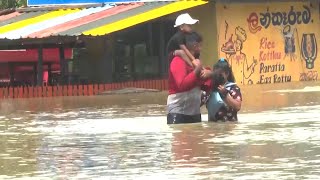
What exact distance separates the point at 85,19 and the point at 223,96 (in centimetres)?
1463

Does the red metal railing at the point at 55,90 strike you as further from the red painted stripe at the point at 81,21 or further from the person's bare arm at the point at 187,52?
the person's bare arm at the point at 187,52

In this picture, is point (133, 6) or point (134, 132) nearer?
point (134, 132)

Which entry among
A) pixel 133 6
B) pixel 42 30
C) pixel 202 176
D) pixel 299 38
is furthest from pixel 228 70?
pixel 299 38

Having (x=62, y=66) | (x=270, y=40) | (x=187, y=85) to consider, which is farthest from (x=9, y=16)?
(x=187, y=85)

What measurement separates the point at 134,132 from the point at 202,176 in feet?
14.4

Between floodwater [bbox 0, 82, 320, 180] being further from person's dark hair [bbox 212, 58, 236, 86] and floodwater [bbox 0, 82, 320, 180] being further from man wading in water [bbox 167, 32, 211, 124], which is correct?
person's dark hair [bbox 212, 58, 236, 86]

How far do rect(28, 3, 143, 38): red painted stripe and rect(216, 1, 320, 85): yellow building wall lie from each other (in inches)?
125

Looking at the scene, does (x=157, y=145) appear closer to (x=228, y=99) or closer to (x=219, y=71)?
(x=228, y=99)

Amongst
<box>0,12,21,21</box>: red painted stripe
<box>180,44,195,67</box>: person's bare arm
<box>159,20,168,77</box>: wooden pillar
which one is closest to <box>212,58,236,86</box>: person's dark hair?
<box>180,44,195,67</box>: person's bare arm

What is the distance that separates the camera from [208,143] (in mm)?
10531

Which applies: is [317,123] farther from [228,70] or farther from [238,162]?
[238,162]

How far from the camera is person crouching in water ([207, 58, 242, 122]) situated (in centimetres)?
1253

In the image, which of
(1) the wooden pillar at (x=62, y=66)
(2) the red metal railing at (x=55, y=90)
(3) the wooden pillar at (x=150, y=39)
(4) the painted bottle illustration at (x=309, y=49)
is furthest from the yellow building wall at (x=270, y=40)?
(2) the red metal railing at (x=55, y=90)

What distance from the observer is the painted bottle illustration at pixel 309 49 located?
101ft
